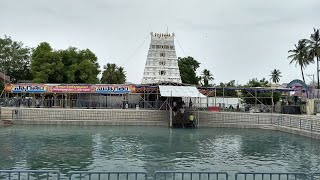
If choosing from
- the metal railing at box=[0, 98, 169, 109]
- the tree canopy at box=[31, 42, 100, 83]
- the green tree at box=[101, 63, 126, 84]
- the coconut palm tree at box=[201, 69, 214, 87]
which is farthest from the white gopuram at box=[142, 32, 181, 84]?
the coconut palm tree at box=[201, 69, 214, 87]

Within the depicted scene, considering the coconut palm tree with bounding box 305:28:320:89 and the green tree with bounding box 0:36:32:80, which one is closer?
the coconut palm tree with bounding box 305:28:320:89

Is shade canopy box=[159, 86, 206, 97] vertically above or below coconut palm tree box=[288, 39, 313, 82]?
below

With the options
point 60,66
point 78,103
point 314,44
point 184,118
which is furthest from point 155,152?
point 314,44

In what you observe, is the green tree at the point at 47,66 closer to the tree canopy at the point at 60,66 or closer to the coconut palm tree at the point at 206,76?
the tree canopy at the point at 60,66

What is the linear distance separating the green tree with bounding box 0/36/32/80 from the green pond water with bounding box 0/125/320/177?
145 feet

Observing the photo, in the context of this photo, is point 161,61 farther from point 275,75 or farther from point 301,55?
point 275,75

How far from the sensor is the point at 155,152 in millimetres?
22062

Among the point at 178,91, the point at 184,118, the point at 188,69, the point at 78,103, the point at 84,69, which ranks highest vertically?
the point at 188,69

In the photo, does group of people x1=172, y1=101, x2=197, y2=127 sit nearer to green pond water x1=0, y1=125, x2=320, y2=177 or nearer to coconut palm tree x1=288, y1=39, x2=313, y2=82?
green pond water x1=0, y1=125, x2=320, y2=177

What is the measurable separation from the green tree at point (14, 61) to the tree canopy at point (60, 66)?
1729 centimetres

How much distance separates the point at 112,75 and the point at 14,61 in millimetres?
19648

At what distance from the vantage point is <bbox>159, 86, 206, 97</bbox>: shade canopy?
37.9m

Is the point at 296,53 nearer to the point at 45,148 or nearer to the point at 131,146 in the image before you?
the point at 131,146

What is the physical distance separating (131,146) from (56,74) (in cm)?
3362
